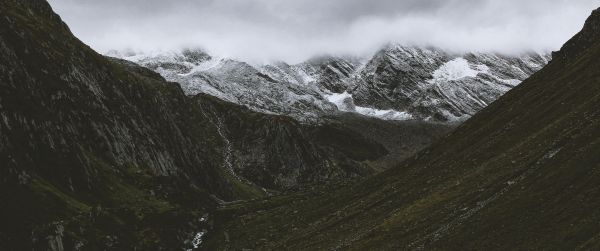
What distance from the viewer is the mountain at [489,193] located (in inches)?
2303

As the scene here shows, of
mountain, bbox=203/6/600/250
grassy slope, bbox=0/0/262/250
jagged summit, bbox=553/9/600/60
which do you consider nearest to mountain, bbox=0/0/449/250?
grassy slope, bbox=0/0/262/250

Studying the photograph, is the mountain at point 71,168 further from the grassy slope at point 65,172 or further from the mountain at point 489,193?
the mountain at point 489,193

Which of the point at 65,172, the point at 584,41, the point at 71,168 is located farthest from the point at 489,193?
the point at 584,41

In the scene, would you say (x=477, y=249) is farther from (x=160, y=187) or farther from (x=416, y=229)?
(x=160, y=187)

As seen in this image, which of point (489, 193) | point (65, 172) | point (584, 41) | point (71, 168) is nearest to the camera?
point (489, 193)

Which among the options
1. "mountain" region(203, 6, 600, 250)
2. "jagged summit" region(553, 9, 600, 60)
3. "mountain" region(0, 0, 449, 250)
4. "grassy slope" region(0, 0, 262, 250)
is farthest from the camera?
"jagged summit" region(553, 9, 600, 60)

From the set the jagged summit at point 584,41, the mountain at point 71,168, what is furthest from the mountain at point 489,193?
the mountain at point 71,168

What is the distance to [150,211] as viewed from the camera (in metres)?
144

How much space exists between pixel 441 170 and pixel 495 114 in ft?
106

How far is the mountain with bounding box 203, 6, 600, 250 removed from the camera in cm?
5850

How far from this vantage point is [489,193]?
74188mm

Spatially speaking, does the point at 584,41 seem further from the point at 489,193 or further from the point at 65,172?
the point at 65,172

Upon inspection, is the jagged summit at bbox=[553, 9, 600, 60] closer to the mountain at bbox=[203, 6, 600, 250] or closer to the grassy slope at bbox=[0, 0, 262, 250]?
the mountain at bbox=[203, 6, 600, 250]

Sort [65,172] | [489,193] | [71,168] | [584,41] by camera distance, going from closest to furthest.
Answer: [489,193] → [65,172] → [71,168] → [584,41]
